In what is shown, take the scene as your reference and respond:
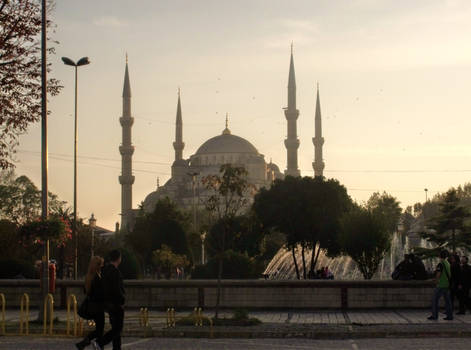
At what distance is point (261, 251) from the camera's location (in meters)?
71.2

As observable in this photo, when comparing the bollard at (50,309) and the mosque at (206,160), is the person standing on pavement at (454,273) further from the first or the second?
the mosque at (206,160)

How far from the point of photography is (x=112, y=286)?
13008 millimetres

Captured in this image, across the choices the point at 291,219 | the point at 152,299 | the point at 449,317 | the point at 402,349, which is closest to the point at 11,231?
the point at 291,219

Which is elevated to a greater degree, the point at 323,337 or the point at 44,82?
the point at 44,82

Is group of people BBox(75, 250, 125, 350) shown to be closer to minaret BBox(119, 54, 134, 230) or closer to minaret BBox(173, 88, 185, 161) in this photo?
minaret BBox(119, 54, 134, 230)

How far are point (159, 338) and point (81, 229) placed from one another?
56.5 m

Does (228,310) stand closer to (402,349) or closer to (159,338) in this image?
(159,338)

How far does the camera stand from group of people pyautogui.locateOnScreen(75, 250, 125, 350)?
42.5ft

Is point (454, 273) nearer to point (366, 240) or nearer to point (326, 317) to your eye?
point (326, 317)

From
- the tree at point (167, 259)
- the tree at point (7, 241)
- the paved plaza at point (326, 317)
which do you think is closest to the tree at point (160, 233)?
the tree at point (167, 259)

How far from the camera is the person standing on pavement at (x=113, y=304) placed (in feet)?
42.4

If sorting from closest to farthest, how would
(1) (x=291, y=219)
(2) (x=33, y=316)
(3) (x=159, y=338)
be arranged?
(3) (x=159, y=338) → (2) (x=33, y=316) → (1) (x=291, y=219)

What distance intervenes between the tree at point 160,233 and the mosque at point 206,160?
58.3 metres

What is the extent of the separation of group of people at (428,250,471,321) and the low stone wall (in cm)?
229
